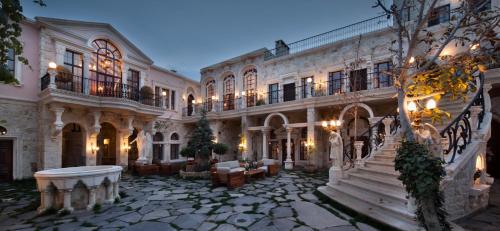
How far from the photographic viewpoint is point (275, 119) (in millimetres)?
17359

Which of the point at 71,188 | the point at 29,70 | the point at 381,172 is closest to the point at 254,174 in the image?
the point at 381,172

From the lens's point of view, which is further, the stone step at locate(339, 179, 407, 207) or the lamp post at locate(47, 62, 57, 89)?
the lamp post at locate(47, 62, 57, 89)

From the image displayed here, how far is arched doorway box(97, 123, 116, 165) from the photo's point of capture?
1664 centimetres

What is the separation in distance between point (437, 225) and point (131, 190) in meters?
8.87

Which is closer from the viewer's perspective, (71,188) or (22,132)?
(71,188)

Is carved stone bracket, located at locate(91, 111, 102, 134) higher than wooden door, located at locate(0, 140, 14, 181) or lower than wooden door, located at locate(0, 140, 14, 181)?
higher

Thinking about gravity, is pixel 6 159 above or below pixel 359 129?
below

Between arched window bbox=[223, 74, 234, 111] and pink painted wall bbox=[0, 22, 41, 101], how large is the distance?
1184 centimetres

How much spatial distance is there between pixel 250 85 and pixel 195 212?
45.6ft

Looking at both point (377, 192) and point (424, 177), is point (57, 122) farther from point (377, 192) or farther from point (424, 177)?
point (424, 177)

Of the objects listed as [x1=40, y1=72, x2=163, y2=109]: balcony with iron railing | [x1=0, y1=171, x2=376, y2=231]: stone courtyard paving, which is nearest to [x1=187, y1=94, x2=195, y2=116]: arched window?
[x1=40, y1=72, x2=163, y2=109]: balcony with iron railing

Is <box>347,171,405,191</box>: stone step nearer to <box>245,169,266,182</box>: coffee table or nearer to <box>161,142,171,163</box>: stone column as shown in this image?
<box>245,169,266,182</box>: coffee table

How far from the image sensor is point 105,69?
45.9ft

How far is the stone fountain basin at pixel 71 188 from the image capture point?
5.83m
